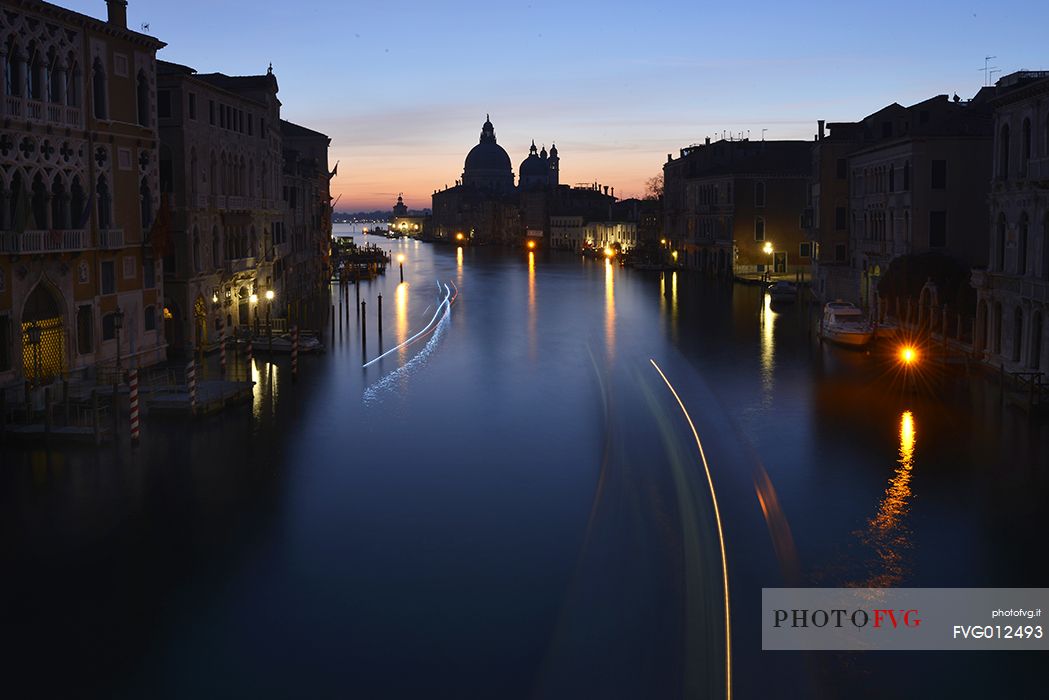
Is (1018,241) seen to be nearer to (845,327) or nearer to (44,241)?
(845,327)

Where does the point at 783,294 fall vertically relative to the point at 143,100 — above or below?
below

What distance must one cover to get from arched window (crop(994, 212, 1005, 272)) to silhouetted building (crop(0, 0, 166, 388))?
84.7 ft

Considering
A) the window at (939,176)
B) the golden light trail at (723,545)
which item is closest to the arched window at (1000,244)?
the golden light trail at (723,545)

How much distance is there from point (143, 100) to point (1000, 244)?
26.9 m

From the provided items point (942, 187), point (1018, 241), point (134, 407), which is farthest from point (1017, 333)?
point (134, 407)

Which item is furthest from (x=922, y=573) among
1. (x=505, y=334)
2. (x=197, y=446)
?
(x=505, y=334)

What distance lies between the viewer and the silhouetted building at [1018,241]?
29.7m

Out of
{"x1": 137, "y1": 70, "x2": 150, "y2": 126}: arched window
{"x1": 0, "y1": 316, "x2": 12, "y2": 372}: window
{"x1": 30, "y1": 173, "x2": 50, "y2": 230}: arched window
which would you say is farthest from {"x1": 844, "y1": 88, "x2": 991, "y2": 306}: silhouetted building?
{"x1": 0, "y1": 316, "x2": 12, "y2": 372}: window

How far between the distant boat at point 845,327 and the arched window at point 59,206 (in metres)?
27.0

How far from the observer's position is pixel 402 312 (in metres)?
59.0

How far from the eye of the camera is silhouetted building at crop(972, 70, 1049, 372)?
97.4ft

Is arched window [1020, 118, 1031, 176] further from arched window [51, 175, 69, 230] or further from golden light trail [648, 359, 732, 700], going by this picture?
arched window [51, 175, 69, 230]

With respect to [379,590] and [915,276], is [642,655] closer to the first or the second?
[379,590]

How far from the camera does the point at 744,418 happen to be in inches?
1075
